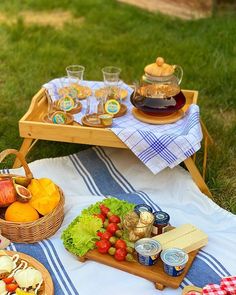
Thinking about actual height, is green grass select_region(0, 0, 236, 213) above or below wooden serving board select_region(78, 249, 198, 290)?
below

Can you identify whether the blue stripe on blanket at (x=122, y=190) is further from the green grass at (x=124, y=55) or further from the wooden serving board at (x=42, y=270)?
the wooden serving board at (x=42, y=270)

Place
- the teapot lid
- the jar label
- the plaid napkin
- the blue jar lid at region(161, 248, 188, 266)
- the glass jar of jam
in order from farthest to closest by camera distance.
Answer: the jar label, the teapot lid, the glass jar of jam, the blue jar lid at region(161, 248, 188, 266), the plaid napkin

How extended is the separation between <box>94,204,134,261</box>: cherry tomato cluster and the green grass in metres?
0.73

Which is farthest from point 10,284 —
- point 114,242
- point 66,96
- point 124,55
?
point 124,55

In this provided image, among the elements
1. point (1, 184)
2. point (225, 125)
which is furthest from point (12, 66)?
point (1, 184)

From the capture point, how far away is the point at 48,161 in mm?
3039

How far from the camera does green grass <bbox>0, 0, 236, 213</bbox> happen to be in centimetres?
332

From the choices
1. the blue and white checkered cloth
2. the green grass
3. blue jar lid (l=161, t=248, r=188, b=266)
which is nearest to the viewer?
blue jar lid (l=161, t=248, r=188, b=266)

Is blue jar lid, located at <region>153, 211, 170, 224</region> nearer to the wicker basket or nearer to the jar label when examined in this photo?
the wicker basket

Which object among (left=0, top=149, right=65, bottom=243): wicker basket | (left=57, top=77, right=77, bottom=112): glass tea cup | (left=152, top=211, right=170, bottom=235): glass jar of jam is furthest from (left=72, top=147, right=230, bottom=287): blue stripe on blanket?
(left=0, top=149, right=65, bottom=243): wicker basket

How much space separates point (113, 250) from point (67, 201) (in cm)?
54

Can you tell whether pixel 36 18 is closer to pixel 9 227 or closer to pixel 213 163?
pixel 213 163

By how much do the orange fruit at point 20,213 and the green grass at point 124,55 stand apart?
855mm

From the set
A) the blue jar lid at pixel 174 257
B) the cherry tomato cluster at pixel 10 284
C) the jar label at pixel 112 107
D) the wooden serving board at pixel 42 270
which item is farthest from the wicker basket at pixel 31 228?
the jar label at pixel 112 107
